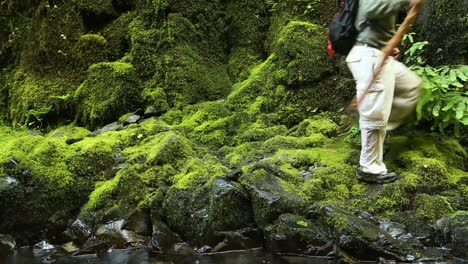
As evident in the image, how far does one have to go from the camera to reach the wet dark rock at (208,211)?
19.2ft

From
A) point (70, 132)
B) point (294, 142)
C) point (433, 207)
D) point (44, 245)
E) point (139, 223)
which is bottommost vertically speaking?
point (44, 245)

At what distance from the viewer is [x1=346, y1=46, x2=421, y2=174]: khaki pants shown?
5.66 m

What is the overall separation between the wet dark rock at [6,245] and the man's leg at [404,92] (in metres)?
5.94

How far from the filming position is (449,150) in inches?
260

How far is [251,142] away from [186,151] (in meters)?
1.31

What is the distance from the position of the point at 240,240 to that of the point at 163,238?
43.9 inches

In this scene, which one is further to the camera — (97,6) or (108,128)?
(97,6)

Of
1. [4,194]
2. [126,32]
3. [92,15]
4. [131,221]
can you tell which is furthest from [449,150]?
[92,15]

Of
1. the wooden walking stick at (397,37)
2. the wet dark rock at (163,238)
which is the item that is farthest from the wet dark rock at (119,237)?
the wooden walking stick at (397,37)

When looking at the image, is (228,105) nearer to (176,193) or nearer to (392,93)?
(176,193)

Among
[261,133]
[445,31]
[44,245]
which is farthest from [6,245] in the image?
[445,31]

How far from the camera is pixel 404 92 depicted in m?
6.03

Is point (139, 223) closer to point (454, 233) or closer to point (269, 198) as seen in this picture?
point (269, 198)

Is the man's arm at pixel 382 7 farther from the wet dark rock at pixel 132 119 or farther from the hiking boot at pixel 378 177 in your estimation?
the wet dark rock at pixel 132 119
